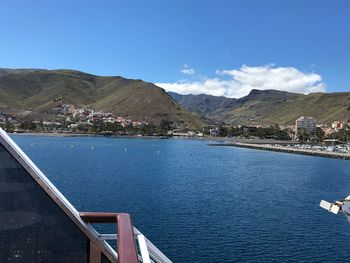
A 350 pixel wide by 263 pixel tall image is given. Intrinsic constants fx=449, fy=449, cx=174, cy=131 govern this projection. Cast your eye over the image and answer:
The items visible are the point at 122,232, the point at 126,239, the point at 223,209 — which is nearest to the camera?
the point at 126,239

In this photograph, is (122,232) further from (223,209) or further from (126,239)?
(223,209)

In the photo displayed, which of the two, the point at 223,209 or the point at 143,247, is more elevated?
the point at 143,247

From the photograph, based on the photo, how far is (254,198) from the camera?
48344mm

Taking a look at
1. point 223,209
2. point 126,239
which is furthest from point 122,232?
point 223,209

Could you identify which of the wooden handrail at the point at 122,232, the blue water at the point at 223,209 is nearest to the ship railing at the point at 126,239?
the wooden handrail at the point at 122,232

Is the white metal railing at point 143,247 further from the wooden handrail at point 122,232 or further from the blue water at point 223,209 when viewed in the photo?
the blue water at point 223,209

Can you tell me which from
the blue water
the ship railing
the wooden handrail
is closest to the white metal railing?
the ship railing

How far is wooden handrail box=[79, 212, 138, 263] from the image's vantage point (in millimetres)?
2604

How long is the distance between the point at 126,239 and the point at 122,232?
256 millimetres

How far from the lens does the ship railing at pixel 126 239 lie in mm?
2662

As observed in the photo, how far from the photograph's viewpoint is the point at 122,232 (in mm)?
3307

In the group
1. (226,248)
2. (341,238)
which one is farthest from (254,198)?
(226,248)

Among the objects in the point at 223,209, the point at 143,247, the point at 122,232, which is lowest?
the point at 223,209

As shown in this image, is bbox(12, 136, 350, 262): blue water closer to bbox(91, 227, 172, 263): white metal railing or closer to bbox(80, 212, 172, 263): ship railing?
bbox(91, 227, 172, 263): white metal railing
